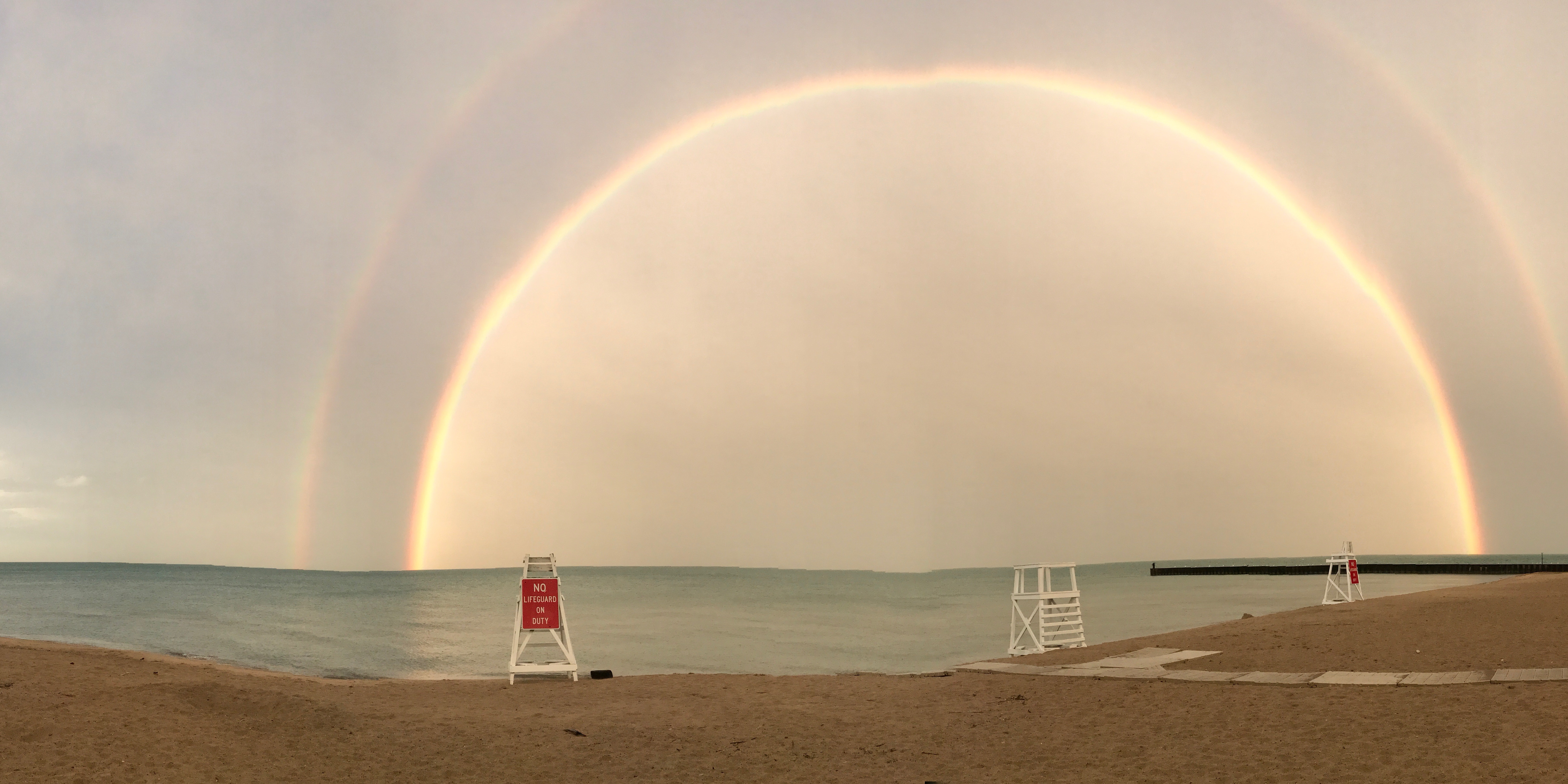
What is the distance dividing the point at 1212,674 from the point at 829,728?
547 cm

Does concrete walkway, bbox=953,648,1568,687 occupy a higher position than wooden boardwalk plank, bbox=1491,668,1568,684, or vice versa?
wooden boardwalk plank, bbox=1491,668,1568,684

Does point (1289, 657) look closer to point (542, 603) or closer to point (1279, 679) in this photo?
point (1279, 679)

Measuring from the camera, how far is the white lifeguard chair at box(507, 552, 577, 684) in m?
17.4

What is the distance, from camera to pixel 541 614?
1833 centimetres

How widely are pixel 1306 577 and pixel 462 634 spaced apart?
312ft

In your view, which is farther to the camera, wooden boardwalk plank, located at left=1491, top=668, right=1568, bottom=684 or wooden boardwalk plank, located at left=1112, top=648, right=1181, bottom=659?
wooden boardwalk plank, located at left=1112, top=648, right=1181, bottom=659

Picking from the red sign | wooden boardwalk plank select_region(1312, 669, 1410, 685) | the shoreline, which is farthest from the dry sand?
the red sign

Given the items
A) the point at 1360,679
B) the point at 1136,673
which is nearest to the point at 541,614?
the point at 1136,673

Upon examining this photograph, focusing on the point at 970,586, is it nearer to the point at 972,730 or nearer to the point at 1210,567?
the point at 1210,567

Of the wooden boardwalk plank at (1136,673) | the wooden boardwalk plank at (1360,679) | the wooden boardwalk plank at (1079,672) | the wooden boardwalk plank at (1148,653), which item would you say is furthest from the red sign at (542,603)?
the wooden boardwalk plank at (1360,679)

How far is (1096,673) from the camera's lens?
1445cm

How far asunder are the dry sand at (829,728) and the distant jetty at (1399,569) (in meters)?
50.8

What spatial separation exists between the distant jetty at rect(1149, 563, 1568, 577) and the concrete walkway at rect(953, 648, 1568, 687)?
47.0m

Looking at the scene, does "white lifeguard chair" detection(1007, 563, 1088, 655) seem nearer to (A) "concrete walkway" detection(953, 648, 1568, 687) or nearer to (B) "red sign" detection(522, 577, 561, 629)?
(A) "concrete walkway" detection(953, 648, 1568, 687)
